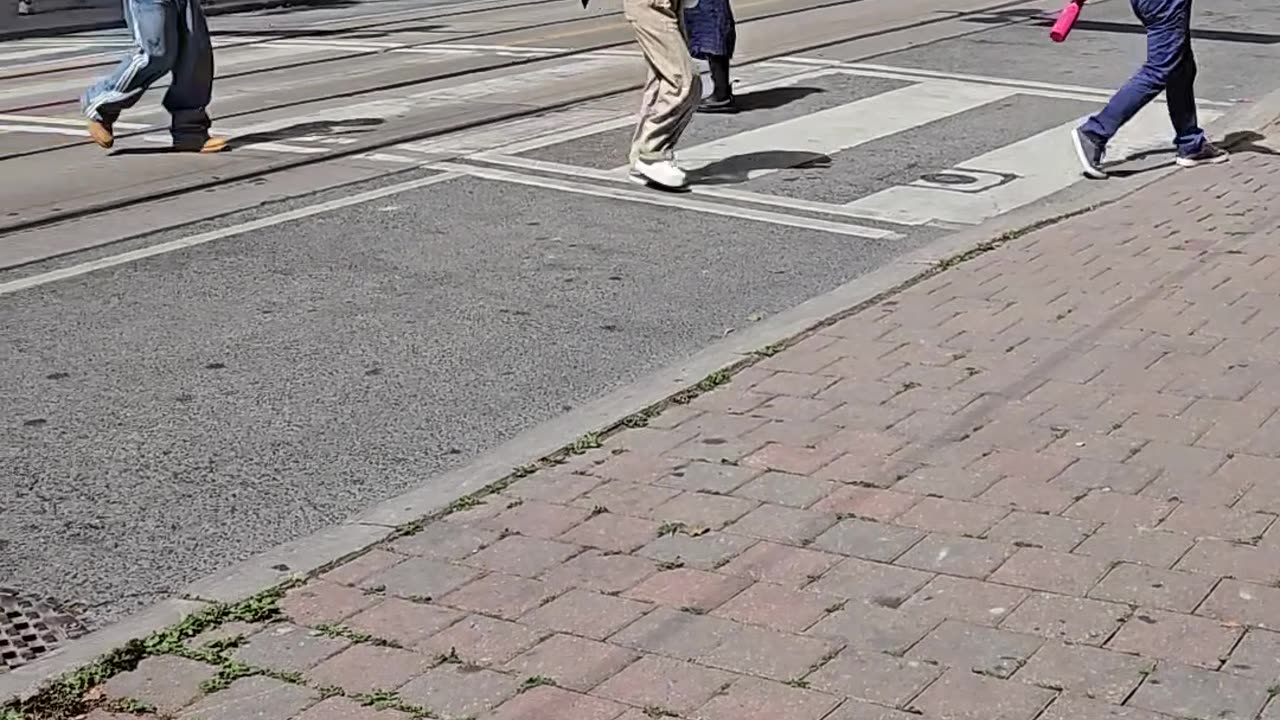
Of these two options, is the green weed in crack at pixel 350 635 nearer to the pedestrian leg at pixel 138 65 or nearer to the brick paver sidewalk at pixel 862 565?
the brick paver sidewalk at pixel 862 565

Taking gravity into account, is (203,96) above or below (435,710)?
above

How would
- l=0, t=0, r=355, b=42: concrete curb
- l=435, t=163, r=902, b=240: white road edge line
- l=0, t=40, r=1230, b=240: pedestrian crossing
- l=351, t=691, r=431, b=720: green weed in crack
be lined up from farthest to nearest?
1. l=0, t=0, r=355, b=42: concrete curb
2. l=0, t=40, r=1230, b=240: pedestrian crossing
3. l=435, t=163, r=902, b=240: white road edge line
4. l=351, t=691, r=431, b=720: green weed in crack

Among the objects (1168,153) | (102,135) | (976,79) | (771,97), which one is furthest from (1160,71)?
(102,135)

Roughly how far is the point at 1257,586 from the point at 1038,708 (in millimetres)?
914

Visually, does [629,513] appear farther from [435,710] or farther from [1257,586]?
[1257,586]

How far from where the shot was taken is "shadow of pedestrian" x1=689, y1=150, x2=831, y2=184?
9.96m

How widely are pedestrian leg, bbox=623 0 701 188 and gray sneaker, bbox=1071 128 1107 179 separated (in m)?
2.20

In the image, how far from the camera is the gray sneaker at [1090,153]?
9734 mm

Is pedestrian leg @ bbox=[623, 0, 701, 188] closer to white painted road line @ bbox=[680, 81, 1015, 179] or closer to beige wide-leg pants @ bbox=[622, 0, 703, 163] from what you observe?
beige wide-leg pants @ bbox=[622, 0, 703, 163]

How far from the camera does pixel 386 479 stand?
5.26m

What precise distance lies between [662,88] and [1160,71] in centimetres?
269

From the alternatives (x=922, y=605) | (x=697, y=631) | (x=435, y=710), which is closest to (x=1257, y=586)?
(x=922, y=605)

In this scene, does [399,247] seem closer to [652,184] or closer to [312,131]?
[652,184]

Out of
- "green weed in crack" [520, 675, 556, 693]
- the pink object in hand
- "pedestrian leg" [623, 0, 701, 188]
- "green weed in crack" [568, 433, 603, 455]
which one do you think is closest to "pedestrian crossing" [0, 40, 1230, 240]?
"pedestrian leg" [623, 0, 701, 188]
